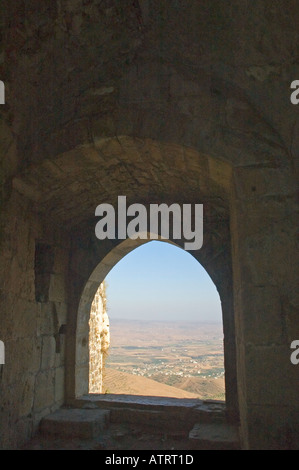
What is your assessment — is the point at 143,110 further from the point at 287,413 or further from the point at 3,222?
the point at 287,413

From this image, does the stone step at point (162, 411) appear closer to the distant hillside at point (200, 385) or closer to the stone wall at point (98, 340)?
the stone wall at point (98, 340)

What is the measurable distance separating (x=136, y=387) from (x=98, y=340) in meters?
12.6

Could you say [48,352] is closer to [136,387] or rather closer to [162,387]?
[136,387]

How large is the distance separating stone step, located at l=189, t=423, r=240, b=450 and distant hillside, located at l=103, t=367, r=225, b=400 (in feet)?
38.9

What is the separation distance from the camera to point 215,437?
9.69ft

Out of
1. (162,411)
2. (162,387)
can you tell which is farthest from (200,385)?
(162,411)

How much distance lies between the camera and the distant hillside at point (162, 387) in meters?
16.8

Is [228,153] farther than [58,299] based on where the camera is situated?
No

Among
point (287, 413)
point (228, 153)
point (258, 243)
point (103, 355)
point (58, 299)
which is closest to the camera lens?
point (287, 413)

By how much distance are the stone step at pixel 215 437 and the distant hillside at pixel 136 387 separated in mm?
13711

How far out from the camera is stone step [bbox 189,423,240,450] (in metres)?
2.81
